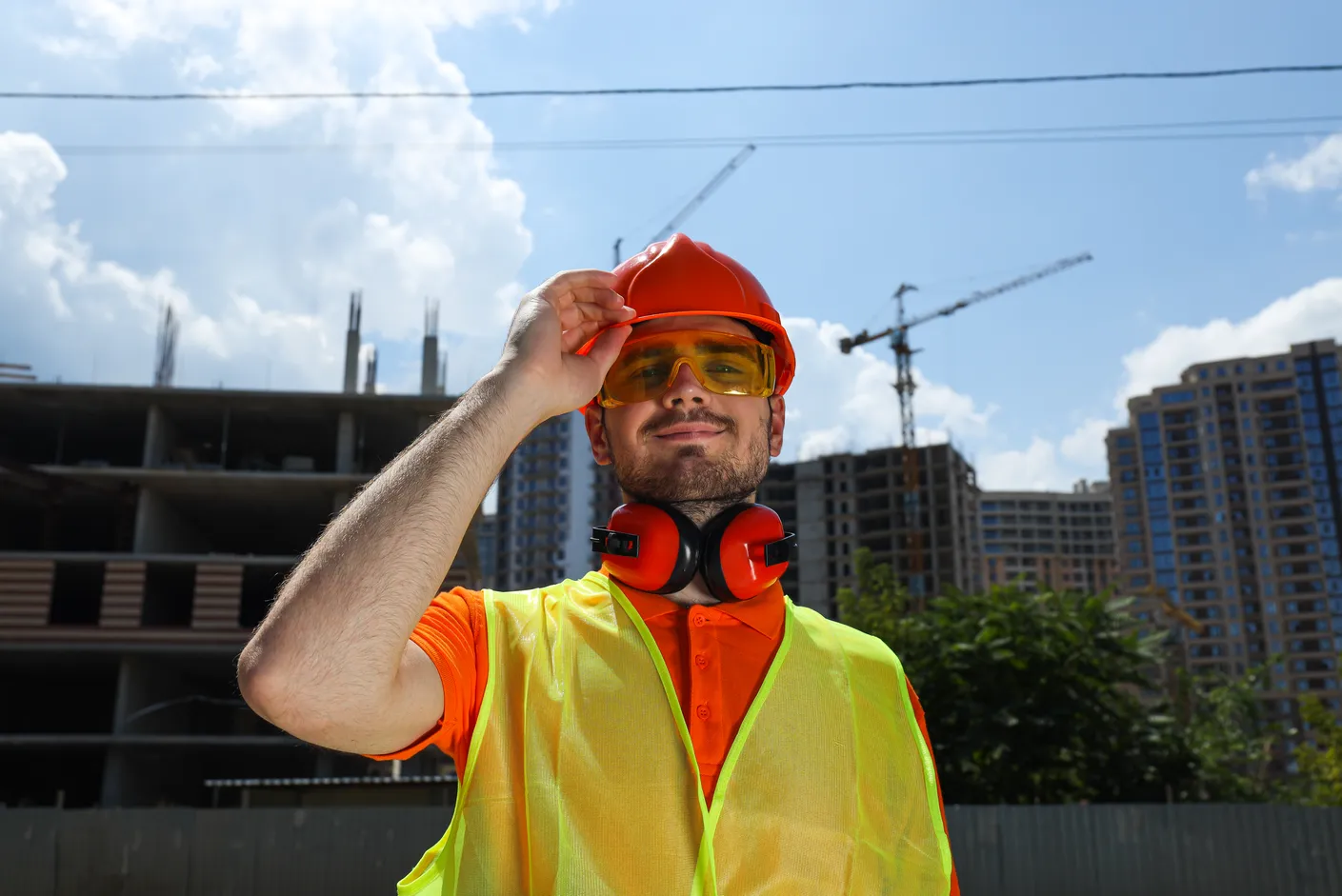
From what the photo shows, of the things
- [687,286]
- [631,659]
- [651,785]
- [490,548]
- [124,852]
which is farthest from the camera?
[490,548]

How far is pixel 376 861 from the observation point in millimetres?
15156

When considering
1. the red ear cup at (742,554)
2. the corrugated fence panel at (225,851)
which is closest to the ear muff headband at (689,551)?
the red ear cup at (742,554)

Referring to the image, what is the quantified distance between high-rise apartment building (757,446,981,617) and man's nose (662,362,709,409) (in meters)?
103

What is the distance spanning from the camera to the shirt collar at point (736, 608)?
214 cm

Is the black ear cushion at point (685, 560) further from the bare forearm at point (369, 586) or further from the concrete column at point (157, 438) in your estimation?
the concrete column at point (157, 438)

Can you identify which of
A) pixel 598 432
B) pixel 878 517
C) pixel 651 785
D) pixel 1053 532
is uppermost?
pixel 1053 532

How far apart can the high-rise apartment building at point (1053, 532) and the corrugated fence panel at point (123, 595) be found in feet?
407

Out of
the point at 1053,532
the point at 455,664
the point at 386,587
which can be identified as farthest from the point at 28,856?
the point at 1053,532

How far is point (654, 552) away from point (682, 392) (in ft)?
1.16

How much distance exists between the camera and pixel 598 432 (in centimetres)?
245

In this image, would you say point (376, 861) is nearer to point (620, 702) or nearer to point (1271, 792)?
point (620, 702)

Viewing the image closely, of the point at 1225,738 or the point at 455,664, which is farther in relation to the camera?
the point at 1225,738

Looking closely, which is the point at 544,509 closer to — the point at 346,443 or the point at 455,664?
the point at 346,443

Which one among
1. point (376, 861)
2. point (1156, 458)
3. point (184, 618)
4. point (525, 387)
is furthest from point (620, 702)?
point (1156, 458)
